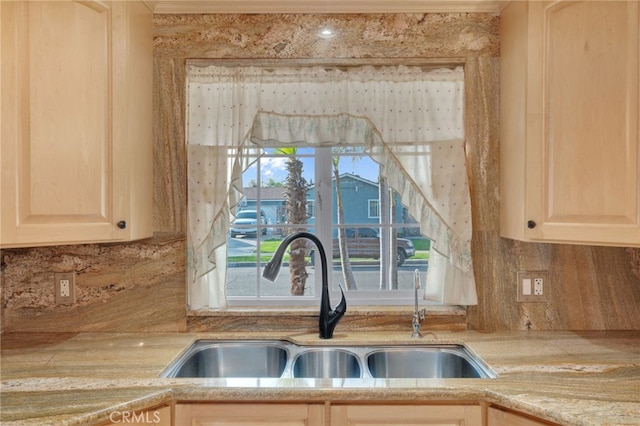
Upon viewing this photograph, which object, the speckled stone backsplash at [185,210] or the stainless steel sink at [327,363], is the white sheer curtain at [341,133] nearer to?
the speckled stone backsplash at [185,210]

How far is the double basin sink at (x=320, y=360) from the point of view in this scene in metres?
1.59

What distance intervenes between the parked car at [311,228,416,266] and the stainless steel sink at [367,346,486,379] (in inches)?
17.4

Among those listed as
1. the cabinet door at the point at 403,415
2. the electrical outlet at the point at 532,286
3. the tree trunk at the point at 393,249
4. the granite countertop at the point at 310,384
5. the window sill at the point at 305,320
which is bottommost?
the cabinet door at the point at 403,415

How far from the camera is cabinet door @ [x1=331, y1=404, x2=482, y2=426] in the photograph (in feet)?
3.98

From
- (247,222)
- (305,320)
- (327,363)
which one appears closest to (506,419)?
(327,363)

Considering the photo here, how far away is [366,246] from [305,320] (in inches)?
17.7

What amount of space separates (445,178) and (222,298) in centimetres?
112

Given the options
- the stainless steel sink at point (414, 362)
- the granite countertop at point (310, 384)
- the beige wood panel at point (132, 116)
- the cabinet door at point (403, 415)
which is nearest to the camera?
the granite countertop at point (310, 384)

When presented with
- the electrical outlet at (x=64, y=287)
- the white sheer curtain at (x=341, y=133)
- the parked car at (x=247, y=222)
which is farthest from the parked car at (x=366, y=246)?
the electrical outlet at (x=64, y=287)

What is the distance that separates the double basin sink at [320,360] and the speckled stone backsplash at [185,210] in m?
0.19

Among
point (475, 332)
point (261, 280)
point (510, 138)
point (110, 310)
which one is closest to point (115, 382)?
point (110, 310)

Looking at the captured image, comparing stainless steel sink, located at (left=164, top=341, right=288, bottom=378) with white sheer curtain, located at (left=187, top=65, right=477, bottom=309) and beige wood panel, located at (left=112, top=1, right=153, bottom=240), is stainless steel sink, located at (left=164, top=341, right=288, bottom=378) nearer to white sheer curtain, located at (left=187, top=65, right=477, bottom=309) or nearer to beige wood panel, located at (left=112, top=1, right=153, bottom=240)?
white sheer curtain, located at (left=187, top=65, right=477, bottom=309)

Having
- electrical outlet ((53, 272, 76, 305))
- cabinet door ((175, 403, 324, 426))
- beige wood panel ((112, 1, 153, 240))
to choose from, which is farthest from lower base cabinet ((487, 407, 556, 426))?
electrical outlet ((53, 272, 76, 305))

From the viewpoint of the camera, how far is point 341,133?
180 cm
